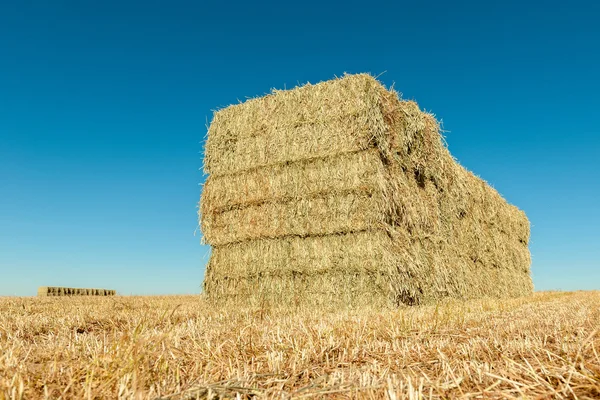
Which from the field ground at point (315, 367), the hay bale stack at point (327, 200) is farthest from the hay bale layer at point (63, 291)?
the field ground at point (315, 367)

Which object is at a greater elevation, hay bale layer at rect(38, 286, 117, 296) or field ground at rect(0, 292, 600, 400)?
hay bale layer at rect(38, 286, 117, 296)

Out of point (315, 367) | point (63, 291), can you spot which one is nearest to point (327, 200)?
point (315, 367)

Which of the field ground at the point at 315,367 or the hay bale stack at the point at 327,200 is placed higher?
the hay bale stack at the point at 327,200

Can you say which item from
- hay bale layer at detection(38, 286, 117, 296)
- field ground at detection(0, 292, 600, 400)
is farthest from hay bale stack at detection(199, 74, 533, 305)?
hay bale layer at detection(38, 286, 117, 296)

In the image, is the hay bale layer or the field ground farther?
the hay bale layer

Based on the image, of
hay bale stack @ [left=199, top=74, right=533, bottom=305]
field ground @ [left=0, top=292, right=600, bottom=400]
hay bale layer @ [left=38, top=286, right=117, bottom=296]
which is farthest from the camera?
hay bale layer @ [left=38, top=286, right=117, bottom=296]

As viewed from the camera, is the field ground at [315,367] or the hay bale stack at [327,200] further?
the hay bale stack at [327,200]

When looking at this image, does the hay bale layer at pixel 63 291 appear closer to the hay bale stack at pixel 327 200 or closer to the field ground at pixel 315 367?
the hay bale stack at pixel 327 200

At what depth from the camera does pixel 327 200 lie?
9367mm

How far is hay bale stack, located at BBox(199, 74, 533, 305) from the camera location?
9008 millimetres

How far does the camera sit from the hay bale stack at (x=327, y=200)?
9.01 metres

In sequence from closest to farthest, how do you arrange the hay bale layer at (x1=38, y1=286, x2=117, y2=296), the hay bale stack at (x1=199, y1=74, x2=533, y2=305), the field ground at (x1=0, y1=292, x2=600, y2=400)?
the field ground at (x1=0, y1=292, x2=600, y2=400)
the hay bale stack at (x1=199, y1=74, x2=533, y2=305)
the hay bale layer at (x1=38, y1=286, x2=117, y2=296)

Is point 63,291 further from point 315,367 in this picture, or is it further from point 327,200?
point 315,367

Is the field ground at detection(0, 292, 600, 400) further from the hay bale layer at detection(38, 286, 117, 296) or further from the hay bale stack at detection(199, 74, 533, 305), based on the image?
the hay bale layer at detection(38, 286, 117, 296)
